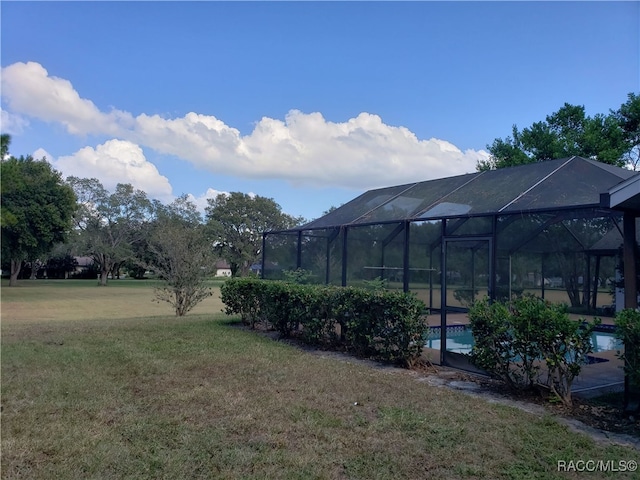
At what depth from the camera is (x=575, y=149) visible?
14312mm

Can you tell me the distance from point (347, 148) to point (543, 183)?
A: 32.4ft

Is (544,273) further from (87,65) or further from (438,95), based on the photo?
(87,65)

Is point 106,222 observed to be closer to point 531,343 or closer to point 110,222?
point 110,222

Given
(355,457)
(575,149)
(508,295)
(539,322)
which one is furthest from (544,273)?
(575,149)

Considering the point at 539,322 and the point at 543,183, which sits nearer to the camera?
the point at 539,322

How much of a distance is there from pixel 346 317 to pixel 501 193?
3.00 metres

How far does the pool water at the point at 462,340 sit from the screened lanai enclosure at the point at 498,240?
0.14 m

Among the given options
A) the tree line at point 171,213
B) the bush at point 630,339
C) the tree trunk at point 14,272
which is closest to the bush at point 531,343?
the bush at point 630,339

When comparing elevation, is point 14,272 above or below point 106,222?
below

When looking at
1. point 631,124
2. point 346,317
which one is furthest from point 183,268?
point 631,124

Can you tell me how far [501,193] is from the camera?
6730 millimetres

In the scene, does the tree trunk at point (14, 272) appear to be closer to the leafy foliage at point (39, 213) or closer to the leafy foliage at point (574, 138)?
the leafy foliage at point (39, 213)

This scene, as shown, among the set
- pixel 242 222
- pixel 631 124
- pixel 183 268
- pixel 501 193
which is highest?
pixel 631 124

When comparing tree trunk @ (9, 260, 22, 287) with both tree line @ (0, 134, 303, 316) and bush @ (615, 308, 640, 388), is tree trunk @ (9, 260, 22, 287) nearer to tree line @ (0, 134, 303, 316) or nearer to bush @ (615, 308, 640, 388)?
tree line @ (0, 134, 303, 316)
